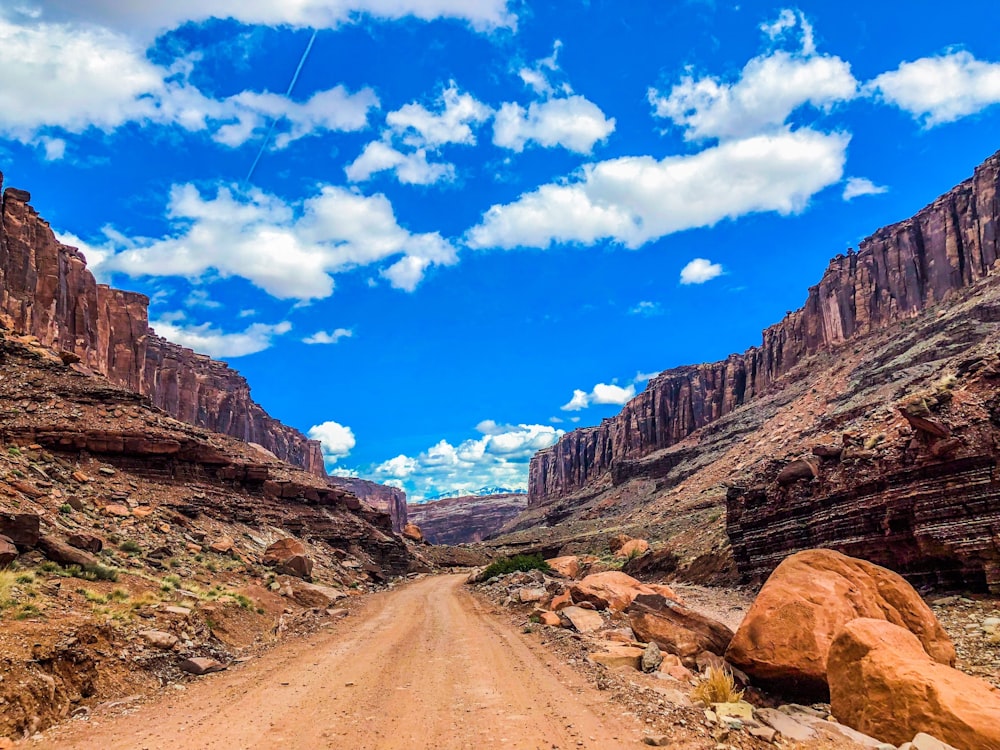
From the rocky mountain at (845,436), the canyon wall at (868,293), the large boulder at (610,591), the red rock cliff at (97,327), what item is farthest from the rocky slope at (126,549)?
the canyon wall at (868,293)

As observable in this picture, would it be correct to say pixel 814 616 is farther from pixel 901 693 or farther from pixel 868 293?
pixel 868 293

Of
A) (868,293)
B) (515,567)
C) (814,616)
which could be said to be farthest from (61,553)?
(868,293)

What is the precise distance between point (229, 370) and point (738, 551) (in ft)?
495

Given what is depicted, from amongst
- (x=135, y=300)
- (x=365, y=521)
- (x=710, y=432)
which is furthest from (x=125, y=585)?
(x=710, y=432)

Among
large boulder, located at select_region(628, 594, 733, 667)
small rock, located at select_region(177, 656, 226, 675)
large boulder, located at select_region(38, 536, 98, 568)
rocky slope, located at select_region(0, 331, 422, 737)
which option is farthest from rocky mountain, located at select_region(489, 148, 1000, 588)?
large boulder, located at select_region(38, 536, 98, 568)

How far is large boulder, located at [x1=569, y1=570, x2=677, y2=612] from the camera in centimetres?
1881

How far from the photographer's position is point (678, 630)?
12648mm

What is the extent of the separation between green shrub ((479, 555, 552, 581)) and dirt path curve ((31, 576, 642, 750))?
74.1 feet

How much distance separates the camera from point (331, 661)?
13047 mm

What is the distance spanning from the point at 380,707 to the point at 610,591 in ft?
39.7

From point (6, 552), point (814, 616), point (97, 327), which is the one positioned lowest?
point (814, 616)

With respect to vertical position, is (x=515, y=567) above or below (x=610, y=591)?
below

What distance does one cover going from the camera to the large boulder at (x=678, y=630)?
12141 mm

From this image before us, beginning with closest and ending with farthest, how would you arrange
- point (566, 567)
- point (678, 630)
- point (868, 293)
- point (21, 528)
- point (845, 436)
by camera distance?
point (678, 630) → point (21, 528) → point (845, 436) → point (566, 567) → point (868, 293)
